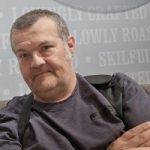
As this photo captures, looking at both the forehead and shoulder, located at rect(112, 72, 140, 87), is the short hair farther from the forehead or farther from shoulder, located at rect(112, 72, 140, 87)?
shoulder, located at rect(112, 72, 140, 87)

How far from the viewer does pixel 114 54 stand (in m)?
1.98

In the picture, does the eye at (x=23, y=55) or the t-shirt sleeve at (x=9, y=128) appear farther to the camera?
the eye at (x=23, y=55)

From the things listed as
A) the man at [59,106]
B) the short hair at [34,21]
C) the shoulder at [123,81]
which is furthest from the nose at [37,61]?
the shoulder at [123,81]

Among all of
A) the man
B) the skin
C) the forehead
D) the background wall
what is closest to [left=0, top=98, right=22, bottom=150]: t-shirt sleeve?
the man

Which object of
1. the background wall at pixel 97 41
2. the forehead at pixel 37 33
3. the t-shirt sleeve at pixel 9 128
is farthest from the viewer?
the background wall at pixel 97 41

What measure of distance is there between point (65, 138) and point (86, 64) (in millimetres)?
849

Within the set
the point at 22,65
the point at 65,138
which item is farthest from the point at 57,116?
the point at 22,65

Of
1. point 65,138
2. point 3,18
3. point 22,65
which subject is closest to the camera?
point 65,138

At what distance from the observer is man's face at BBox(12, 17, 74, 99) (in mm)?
1174

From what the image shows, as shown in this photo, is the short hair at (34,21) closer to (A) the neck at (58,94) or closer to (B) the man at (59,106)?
(B) the man at (59,106)

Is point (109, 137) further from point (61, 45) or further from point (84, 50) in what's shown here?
point (84, 50)

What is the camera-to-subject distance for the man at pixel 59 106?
1108mm

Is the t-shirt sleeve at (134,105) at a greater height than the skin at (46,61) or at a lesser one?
lesser

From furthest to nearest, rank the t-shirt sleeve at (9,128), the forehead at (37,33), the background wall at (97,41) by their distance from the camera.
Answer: the background wall at (97,41) → the forehead at (37,33) → the t-shirt sleeve at (9,128)
